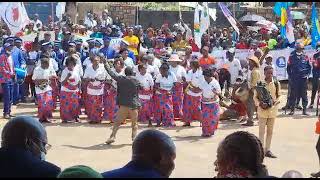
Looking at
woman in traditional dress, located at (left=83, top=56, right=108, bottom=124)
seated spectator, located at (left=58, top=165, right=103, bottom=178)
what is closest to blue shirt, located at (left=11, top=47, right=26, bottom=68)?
woman in traditional dress, located at (left=83, top=56, right=108, bottom=124)

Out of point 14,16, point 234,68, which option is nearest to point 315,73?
point 234,68

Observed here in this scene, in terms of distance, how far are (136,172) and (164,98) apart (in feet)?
28.0

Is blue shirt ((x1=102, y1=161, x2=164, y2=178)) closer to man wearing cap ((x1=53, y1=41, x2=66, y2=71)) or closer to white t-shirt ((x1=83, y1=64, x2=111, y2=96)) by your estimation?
white t-shirt ((x1=83, y1=64, x2=111, y2=96))

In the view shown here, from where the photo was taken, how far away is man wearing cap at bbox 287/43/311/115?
1334 cm

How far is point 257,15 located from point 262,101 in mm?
18212

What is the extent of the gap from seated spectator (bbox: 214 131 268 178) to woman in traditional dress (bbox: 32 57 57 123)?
867 centimetres

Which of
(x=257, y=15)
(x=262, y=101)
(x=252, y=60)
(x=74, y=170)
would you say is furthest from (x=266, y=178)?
(x=257, y=15)

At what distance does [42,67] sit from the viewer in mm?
12195

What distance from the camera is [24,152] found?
13.0ft

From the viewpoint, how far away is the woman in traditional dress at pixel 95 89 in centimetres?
1225

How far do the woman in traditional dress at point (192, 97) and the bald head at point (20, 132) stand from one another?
7.57 meters

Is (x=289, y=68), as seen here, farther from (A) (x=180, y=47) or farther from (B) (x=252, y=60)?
(A) (x=180, y=47)

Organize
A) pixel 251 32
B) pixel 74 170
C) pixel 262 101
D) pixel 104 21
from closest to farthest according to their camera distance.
A: pixel 74 170 → pixel 262 101 → pixel 251 32 → pixel 104 21

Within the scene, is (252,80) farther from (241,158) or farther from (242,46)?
(241,158)
